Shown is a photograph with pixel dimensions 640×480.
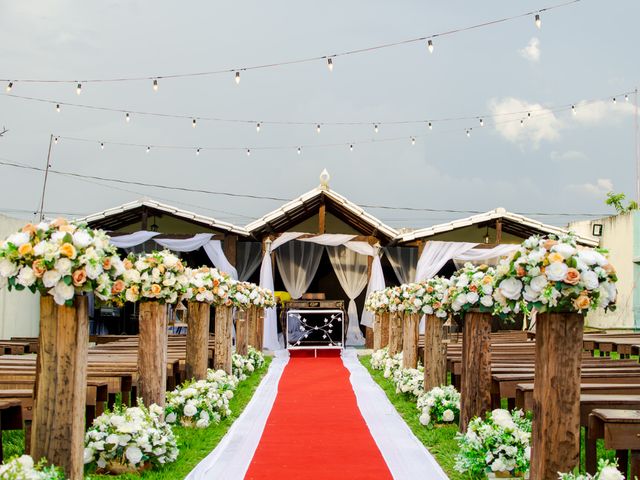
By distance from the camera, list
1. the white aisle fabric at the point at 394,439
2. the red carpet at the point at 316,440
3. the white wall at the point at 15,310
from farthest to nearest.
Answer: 1. the white wall at the point at 15,310
2. the white aisle fabric at the point at 394,439
3. the red carpet at the point at 316,440

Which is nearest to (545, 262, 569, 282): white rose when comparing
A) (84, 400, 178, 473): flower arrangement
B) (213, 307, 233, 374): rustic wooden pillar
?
(84, 400, 178, 473): flower arrangement

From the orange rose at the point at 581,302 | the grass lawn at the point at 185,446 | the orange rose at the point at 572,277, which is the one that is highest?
the orange rose at the point at 572,277

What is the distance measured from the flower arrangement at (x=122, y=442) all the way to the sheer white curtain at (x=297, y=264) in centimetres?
1231

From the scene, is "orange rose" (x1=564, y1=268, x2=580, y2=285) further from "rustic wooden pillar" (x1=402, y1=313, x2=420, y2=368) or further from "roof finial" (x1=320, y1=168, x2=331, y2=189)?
"roof finial" (x1=320, y1=168, x2=331, y2=189)

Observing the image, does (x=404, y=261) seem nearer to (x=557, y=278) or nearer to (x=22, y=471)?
(x=557, y=278)

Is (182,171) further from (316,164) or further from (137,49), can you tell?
(137,49)

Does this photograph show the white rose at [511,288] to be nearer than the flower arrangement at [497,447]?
Yes

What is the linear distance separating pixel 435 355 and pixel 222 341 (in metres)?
3.15

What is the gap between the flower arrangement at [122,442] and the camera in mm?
5254

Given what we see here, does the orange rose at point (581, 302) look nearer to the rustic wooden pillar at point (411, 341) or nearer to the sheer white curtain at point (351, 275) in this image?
the rustic wooden pillar at point (411, 341)

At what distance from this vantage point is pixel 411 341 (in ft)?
32.5

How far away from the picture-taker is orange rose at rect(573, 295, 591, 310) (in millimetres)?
3902

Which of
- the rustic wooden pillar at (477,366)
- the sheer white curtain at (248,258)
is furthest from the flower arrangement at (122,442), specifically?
the sheer white curtain at (248,258)

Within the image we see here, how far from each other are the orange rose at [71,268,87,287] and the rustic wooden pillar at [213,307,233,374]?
18.8ft
